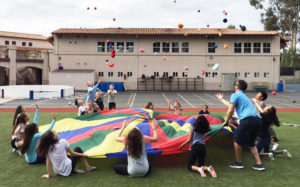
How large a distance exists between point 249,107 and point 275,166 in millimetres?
1524

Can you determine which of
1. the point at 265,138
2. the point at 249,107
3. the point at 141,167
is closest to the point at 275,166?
the point at 265,138

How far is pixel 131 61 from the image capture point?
3697 cm

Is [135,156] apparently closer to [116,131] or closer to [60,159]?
[60,159]

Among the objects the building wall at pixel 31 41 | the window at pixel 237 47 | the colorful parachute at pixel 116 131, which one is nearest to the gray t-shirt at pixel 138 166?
the colorful parachute at pixel 116 131

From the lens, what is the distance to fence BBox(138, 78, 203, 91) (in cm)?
3669

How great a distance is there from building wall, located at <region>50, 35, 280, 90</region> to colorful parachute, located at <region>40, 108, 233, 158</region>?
1127 inches

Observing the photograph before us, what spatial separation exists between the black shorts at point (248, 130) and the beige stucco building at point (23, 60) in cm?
4098

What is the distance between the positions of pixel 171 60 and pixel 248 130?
31923 mm

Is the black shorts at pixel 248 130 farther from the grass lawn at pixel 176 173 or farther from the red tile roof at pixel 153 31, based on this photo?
the red tile roof at pixel 153 31

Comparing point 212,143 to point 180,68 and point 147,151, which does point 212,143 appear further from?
point 180,68

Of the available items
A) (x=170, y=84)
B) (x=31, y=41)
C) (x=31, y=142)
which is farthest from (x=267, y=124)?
(x=31, y=41)

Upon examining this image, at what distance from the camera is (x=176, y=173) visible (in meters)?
5.41

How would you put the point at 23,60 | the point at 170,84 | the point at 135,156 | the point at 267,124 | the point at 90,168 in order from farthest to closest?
the point at 23,60 < the point at 170,84 < the point at 267,124 < the point at 90,168 < the point at 135,156

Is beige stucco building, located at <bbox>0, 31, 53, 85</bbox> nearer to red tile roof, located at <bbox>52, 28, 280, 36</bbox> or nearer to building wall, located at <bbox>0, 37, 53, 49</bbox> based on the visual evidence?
building wall, located at <bbox>0, 37, 53, 49</bbox>
